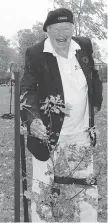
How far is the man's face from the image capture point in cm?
295

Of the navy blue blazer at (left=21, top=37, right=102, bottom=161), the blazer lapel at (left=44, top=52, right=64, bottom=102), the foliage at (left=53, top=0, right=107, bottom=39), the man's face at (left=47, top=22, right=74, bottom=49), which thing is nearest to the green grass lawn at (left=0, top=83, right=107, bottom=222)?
the navy blue blazer at (left=21, top=37, right=102, bottom=161)

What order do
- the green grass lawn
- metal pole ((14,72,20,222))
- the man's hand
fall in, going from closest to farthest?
metal pole ((14,72,20,222)), the man's hand, the green grass lawn

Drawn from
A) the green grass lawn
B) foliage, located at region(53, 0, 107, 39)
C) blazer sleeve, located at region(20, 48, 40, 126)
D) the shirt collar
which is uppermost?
foliage, located at region(53, 0, 107, 39)

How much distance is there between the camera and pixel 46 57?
10.6 feet

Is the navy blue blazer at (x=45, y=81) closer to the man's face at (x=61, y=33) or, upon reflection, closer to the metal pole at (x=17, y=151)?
the man's face at (x=61, y=33)

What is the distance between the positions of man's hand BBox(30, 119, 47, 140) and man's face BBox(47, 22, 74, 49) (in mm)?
704

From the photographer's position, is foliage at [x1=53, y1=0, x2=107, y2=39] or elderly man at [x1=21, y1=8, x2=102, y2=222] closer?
elderly man at [x1=21, y1=8, x2=102, y2=222]

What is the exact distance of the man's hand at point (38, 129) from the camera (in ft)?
8.50

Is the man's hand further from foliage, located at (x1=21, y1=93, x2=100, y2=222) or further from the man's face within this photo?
the man's face

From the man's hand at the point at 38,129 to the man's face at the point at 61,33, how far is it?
0.70 m

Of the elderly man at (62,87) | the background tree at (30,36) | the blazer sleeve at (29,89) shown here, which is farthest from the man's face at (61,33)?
the background tree at (30,36)

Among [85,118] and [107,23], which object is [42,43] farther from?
[107,23]

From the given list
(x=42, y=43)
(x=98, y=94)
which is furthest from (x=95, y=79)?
(x=42, y=43)

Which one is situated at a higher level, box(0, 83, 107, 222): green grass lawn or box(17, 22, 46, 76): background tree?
box(17, 22, 46, 76): background tree
